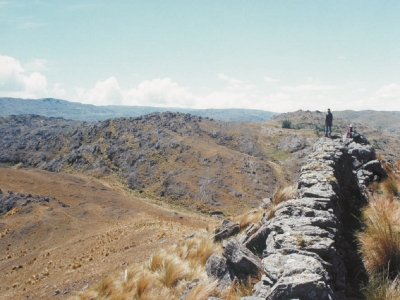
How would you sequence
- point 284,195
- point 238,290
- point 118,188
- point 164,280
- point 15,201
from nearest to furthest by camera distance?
point 238,290
point 164,280
point 284,195
point 15,201
point 118,188

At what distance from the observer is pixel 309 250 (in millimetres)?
5324

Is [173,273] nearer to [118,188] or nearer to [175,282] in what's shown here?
[175,282]

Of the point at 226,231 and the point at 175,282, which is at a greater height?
the point at 226,231

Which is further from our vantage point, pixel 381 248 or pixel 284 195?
pixel 284 195

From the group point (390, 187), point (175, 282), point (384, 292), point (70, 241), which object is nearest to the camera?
point (384, 292)

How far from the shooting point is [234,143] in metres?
133

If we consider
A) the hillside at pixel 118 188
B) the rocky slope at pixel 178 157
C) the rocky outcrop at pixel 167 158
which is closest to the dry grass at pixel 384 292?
the hillside at pixel 118 188

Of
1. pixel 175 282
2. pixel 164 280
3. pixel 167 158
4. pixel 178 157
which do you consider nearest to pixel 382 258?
pixel 175 282

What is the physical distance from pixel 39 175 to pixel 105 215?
40.7m

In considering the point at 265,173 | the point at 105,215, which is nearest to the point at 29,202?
the point at 105,215

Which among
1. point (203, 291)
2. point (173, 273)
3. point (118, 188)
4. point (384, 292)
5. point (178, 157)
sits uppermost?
point (384, 292)

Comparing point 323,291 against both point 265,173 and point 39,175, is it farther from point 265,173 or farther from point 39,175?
point 265,173

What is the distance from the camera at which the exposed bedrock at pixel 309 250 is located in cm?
446

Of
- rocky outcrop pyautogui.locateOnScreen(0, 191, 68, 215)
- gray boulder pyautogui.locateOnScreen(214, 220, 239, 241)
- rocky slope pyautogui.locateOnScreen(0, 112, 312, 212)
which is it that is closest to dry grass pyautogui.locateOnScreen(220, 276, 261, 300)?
gray boulder pyautogui.locateOnScreen(214, 220, 239, 241)
